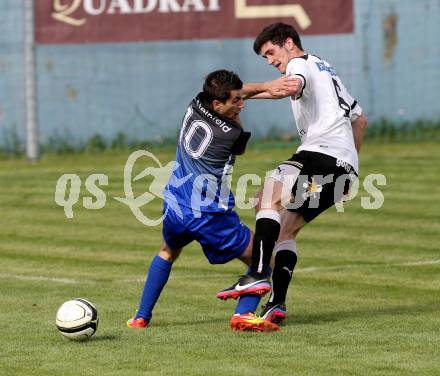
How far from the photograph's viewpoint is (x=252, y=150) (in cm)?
2306

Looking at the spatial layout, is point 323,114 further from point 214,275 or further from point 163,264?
point 214,275

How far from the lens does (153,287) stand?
30.4 ft

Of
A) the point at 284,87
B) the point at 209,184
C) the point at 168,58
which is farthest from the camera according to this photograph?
the point at 168,58

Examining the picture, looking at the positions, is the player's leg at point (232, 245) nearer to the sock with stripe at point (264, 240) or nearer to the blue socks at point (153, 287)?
the sock with stripe at point (264, 240)

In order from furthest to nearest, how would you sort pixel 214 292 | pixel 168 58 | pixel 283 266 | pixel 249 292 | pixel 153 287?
pixel 168 58 → pixel 214 292 → pixel 283 266 → pixel 153 287 → pixel 249 292

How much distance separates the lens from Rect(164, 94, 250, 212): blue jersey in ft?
29.8

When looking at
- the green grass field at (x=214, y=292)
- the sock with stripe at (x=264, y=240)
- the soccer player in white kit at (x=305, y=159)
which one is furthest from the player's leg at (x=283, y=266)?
the sock with stripe at (x=264, y=240)

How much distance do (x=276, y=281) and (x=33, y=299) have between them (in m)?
2.34

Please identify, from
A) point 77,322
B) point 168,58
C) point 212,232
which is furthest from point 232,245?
point 168,58

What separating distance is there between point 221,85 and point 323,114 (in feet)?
3.16

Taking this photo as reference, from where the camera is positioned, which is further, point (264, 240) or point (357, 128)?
point (357, 128)

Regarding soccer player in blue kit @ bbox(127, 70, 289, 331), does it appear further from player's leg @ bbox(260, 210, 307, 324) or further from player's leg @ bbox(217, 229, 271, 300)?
player's leg @ bbox(260, 210, 307, 324)

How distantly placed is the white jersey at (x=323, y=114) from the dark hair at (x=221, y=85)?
614 millimetres

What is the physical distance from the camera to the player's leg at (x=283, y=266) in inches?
364
